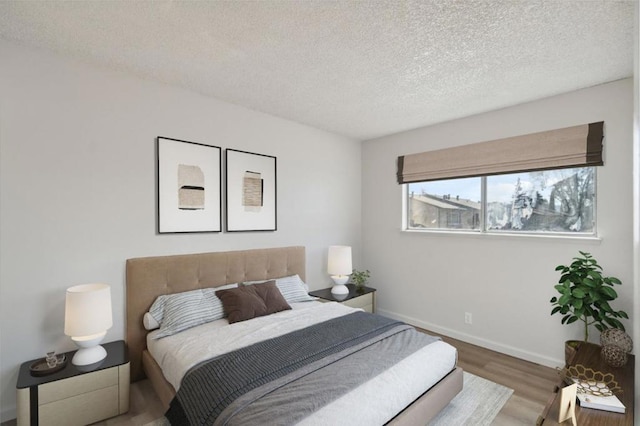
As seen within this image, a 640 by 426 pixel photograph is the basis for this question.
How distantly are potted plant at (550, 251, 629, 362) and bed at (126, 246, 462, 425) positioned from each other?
1.07 metres

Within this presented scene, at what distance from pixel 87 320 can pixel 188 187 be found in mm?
1314

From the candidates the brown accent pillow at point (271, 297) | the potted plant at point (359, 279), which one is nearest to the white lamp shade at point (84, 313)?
the brown accent pillow at point (271, 297)

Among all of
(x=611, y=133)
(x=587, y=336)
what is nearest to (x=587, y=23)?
(x=611, y=133)

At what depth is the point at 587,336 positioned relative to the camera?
2633 millimetres

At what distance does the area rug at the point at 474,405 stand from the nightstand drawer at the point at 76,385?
0.42m

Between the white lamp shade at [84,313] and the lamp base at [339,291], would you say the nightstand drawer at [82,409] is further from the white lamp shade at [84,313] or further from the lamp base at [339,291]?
the lamp base at [339,291]

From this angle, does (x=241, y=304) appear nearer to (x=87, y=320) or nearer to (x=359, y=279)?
(x=87, y=320)

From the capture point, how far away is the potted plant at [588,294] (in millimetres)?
2348

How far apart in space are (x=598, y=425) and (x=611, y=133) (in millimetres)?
2369

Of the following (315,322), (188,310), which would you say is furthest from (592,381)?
(188,310)

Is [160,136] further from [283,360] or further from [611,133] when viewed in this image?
[611,133]

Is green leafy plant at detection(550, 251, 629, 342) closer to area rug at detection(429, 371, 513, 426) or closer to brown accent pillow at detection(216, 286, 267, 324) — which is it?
area rug at detection(429, 371, 513, 426)

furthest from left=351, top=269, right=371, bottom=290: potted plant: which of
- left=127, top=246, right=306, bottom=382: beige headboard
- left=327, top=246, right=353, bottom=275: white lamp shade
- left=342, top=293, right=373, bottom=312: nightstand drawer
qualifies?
left=127, top=246, right=306, bottom=382: beige headboard

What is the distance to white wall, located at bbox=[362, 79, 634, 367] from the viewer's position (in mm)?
2580
